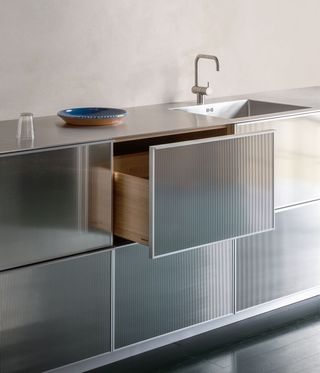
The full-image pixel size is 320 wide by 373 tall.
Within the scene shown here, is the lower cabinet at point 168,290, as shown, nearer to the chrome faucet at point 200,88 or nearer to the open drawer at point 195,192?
the open drawer at point 195,192

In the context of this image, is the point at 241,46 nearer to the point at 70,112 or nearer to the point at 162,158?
the point at 70,112

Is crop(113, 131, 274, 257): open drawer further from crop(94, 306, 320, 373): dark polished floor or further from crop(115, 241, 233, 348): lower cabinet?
crop(94, 306, 320, 373): dark polished floor

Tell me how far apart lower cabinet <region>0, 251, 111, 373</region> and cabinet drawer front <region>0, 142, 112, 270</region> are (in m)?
0.05

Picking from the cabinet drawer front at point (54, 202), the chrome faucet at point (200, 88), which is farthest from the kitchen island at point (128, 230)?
the chrome faucet at point (200, 88)

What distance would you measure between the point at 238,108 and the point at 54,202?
1.40m

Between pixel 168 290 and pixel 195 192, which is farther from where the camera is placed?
pixel 168 290

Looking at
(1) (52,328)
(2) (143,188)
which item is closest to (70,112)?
(2) (143,188)

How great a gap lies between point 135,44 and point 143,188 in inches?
41.9

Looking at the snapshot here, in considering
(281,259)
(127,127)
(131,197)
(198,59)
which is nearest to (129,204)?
(131,197)

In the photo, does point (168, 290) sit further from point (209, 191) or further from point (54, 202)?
point (54, 202)

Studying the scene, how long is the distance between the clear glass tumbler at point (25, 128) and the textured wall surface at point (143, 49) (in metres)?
0.41

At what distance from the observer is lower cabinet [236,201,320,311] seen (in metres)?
3.65

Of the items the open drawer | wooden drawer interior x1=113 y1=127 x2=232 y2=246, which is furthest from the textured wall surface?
the open drawer

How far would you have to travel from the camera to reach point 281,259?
379 cm
